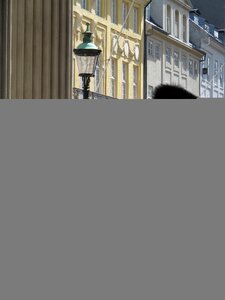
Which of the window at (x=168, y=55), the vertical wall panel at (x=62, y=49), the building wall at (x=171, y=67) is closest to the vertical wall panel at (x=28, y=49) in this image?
the vertical wall panel at (x=62, y=49)

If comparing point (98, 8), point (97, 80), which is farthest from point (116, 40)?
point (97, 80)

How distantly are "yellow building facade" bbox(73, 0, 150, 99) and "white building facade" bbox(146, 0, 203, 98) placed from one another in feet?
4.32

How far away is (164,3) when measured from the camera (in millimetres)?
52781

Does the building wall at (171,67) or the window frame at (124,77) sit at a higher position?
the building wall at (171,67)

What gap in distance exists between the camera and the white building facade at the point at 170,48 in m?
49.9

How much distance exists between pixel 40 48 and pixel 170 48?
39887 mm

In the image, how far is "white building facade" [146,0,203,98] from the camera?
4991 centimetres

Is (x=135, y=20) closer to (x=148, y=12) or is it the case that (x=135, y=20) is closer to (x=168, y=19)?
(x=148, y=12)

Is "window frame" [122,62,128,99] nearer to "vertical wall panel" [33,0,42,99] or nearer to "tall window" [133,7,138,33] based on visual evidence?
"tall window" [133,7,138,33]

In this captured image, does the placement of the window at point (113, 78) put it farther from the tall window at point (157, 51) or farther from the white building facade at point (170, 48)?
the tall window at point (157, 51)

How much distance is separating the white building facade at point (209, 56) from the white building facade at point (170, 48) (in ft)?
3.41

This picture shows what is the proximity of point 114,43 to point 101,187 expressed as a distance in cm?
4097

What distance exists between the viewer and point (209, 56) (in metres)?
59.8

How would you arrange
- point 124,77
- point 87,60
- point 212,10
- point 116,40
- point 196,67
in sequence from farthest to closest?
point 212,10 < point 196,67 < point 124,77 < point 116,40 < point 87,60
